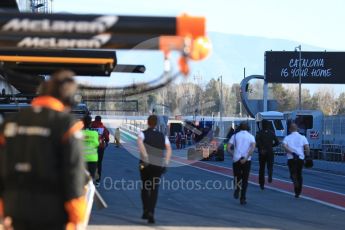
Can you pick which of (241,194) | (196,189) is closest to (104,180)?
(196,189)

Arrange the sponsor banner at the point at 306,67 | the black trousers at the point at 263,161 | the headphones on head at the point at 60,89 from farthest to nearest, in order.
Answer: the sponsor banner at the point at 306,67 → the black trousers at the point at 263,161 → the headphones on head at the point at 60,89

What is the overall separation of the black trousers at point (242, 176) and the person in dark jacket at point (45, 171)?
31.1ft

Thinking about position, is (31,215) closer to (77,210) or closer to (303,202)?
(77,210)

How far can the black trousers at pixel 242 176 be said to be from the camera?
13.9 metres

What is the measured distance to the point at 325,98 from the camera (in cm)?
15025

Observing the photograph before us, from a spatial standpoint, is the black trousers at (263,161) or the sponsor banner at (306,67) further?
the sponsor banner at (306,67)

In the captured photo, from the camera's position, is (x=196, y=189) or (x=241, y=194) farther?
(x=196, y=189)

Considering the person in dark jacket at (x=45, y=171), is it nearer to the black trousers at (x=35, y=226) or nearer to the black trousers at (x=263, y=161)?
the black trousers at (x=35, y=226)

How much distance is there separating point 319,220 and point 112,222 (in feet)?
12.1

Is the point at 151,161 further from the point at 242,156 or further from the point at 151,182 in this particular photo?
the point at 242,156

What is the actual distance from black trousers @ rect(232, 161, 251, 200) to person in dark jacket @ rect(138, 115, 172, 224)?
3.22m

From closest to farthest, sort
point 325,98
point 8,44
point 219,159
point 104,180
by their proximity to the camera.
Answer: point 8,44
point 104,180
point 219,159
point 325,98

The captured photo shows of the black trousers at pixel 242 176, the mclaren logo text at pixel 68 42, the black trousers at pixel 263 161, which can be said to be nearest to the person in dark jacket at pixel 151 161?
the black trousers at pixel 242 176

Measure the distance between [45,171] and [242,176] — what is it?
390 inches
